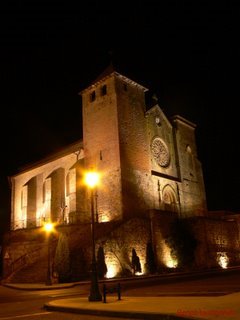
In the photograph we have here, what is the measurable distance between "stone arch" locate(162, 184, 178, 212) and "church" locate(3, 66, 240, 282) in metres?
0.10

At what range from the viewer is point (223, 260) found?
30453 mm

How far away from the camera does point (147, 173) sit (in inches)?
1305

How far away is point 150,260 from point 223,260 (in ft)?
24.9

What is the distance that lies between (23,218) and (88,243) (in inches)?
793

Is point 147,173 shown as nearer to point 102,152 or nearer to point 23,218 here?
point 102,152

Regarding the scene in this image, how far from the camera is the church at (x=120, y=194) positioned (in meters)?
25.8

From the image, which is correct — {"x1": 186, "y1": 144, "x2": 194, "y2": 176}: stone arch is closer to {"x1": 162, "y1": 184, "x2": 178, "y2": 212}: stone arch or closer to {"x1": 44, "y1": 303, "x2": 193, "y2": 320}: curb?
{"x1": 162, "y1": 184, "x2": 178, "y2": 212}: stone arch

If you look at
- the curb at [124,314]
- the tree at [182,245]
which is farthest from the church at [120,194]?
the curb at [124,314]

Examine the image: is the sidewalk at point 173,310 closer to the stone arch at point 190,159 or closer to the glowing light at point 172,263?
the glowing light at point 172,263

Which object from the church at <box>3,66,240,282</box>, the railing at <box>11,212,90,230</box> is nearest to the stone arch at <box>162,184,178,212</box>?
the church at <box>3,66,240,282</box>

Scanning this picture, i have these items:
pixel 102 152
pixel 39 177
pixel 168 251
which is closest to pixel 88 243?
pixel 168 251

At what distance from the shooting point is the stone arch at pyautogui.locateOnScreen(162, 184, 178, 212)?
115 ft

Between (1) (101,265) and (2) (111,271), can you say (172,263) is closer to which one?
(2) (111,271)

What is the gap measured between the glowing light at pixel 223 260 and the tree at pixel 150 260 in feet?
21.2
